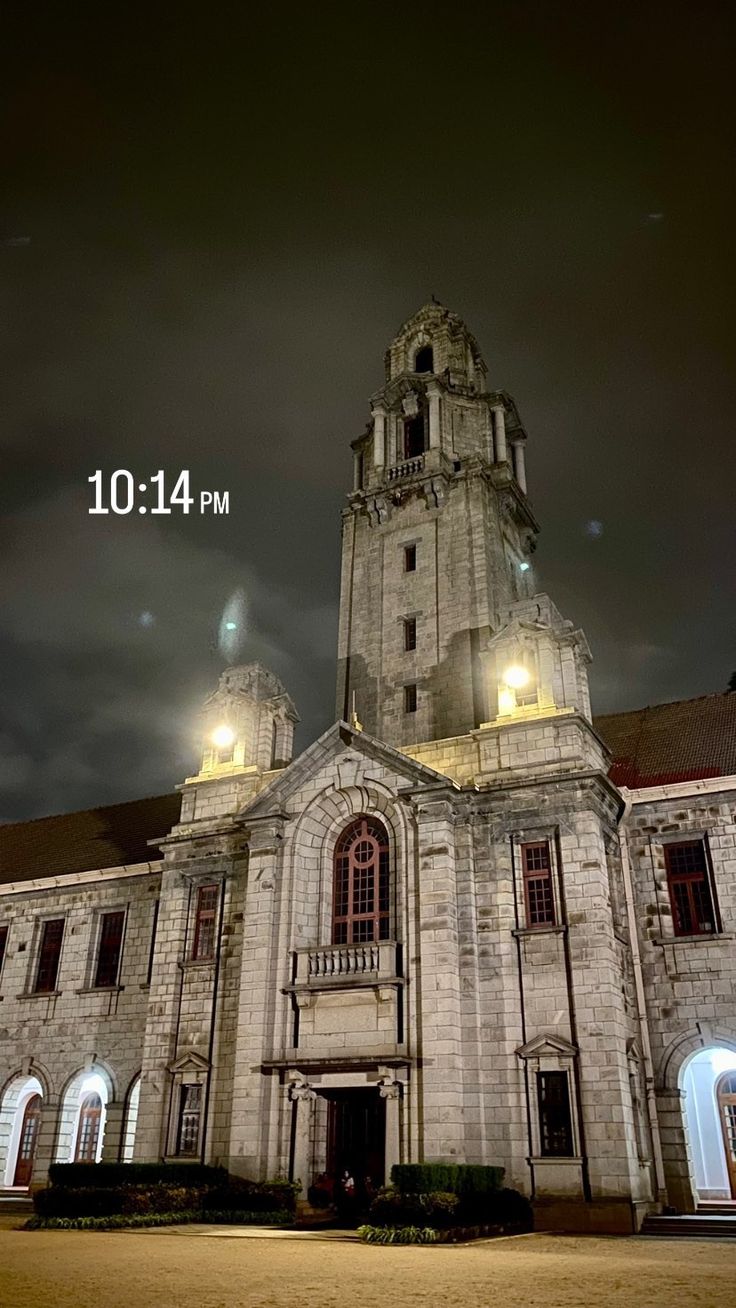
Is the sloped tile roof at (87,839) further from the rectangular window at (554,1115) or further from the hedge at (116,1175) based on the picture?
the rectangular window at (554,1115)

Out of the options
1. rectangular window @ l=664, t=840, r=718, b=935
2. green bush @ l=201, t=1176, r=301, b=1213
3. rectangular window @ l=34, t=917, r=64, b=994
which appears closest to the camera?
green bush @ l=201, t=1176, r=301, b=1213

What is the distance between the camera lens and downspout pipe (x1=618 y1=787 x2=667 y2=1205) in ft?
75.5

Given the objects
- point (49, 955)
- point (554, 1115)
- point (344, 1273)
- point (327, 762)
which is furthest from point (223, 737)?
point (344, 1273)

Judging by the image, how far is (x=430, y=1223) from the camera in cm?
1788

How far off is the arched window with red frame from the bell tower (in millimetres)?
4611

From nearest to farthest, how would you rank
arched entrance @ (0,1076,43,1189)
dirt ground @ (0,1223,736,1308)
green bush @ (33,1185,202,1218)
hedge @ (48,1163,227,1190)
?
dirt ground @ (0,1223,736,1308) < green bush @ (33,1185,202,1218) < hedge @ (48,1163,227,1190) < arched entrance @ (0,1076,43,1189)

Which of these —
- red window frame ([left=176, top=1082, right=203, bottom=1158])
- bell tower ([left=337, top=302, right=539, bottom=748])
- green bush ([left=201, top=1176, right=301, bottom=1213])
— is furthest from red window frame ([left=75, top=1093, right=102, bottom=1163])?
bell tower ([left=337, top=302, right=539, bottom=748])

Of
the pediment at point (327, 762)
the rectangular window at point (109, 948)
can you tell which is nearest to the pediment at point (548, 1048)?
the pediment at point (327, 762)

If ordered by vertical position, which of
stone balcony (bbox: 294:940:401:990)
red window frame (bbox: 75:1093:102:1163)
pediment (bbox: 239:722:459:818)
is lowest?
red window frame (bbox: 75:1093:102:1163)

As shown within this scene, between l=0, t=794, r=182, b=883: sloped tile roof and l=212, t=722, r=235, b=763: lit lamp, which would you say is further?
l=0, t=794, r=182, b=883: sloped tile roof

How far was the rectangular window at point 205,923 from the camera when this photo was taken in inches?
1113

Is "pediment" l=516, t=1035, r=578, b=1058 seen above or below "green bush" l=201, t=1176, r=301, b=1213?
above

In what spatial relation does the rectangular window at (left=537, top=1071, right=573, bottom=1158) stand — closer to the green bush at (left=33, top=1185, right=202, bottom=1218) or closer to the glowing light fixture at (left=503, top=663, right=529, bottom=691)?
the green bush at (left=33, top=1185, right=202, bottom=1218)

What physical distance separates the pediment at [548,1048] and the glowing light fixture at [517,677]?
9.56 metres
